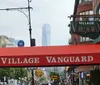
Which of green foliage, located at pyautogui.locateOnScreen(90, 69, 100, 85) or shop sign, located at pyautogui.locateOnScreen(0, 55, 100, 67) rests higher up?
shop sign, located at pyautogui.locateOnScreen(0, 55, 100, 67)

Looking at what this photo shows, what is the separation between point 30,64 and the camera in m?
14.6

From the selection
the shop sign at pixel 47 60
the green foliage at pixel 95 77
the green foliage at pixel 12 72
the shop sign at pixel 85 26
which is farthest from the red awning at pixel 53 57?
the green foliage at pixel 12 72

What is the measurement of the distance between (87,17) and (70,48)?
6756mm

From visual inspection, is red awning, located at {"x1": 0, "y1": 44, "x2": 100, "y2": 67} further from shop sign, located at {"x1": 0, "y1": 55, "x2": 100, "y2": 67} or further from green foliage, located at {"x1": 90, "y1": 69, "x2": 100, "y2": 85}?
green foliage, located at {"x1": 90, "y1": 69, "x2": 100, "y2": 85}

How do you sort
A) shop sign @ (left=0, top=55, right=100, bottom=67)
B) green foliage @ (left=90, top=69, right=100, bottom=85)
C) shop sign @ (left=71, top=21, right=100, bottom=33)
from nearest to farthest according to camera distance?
1. shop sign @ (left=0, top=55, right=100, bottom=67)
2. green foliage @ (left=90, top=69, right=100, bottom=85)
3. shop sign @ (left=71, top=21, right=100, bottom=33)

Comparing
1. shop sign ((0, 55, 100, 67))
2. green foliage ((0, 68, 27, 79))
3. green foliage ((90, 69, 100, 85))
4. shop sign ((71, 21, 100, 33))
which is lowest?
green foliage ((0, 68, 27, 79))

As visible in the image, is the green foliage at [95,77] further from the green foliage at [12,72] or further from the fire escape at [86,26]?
the green foliage at [12,72]

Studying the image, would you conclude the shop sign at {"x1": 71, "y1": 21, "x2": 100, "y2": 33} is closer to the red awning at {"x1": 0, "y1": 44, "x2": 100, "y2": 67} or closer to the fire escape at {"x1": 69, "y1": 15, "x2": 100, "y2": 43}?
the fire escape at {"x1": 69, "y1": 15, "x2": 100, "y2": 43}

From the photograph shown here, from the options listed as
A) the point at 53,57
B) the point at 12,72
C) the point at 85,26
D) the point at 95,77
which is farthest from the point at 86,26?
the point at 12,72

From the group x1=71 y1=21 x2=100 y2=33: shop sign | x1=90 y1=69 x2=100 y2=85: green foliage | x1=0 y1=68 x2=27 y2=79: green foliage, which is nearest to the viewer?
x1=90 y1=69 x2=100 y2=85: green foliage

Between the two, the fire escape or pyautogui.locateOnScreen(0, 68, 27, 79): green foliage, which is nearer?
the fire escape

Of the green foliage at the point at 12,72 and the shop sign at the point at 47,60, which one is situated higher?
the shop sign at the point at 47,60

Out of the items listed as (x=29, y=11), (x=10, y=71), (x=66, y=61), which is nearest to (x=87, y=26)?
(x=66, y=61)

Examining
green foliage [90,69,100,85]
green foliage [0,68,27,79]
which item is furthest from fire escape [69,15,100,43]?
green foliage [0,68,27,79]
